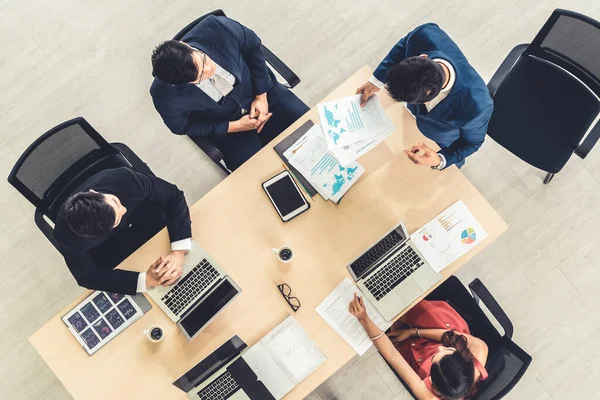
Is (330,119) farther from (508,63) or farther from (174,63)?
(508,63)

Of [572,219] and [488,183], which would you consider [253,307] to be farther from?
[572,219]

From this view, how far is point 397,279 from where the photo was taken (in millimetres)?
2127

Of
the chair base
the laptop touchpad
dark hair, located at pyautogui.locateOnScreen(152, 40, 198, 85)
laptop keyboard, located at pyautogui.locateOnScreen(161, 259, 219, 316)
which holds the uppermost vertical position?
dark hair, located at pyautogui.locateOnScreen(152, 40, 198, 85)

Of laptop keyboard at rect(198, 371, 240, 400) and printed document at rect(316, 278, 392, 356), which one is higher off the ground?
laptop keyboard at rect(198, 371, 240, 400)

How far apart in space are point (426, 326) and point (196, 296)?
3.55ft

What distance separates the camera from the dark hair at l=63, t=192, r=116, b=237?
184cm

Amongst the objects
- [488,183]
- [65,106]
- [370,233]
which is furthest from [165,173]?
[488,183]

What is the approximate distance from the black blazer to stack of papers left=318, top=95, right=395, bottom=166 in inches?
16.2

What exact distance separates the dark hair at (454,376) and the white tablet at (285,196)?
2.82ft

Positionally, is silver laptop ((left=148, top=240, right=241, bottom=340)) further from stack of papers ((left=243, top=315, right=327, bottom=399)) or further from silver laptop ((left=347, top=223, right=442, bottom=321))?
silver laptop ((left=347, top=223, right=442, bottom=321))

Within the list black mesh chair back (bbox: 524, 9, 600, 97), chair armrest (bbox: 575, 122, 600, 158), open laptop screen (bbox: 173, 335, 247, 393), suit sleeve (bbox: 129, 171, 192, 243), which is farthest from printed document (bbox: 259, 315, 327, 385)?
black mesh chair back (bbox: 524, 9, 600, 97)

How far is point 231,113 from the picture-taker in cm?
244

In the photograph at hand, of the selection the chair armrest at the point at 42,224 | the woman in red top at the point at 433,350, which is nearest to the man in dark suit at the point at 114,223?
the chair armrest at the point at 42,224

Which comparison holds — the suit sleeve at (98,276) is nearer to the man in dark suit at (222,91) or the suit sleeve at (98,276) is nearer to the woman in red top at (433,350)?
the man in dark suit at (222,91)
